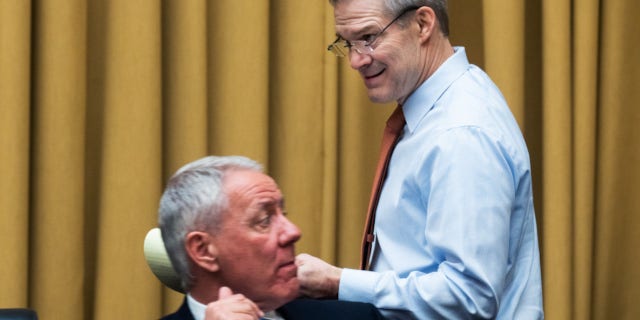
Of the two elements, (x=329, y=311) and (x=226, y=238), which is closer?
(x=226, y=238)

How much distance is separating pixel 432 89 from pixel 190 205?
0.61m

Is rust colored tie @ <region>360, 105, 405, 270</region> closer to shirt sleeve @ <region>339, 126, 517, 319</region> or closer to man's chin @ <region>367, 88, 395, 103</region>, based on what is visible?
man's chin @ <region>367, 88, 395, 103</region>

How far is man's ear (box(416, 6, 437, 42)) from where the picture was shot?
7.57 ft

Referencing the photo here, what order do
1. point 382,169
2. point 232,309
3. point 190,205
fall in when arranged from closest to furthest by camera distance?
point 232,309, point 190,205, point 382,169

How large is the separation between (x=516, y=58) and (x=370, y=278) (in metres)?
1.56

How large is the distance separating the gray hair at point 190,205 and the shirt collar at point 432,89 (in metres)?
0.49

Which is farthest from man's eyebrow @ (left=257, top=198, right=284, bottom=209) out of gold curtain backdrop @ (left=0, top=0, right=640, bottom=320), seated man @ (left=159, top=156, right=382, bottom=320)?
gold curtain backdrop @ (left=0, top=0, right=640, bottom=320)

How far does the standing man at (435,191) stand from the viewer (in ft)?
6.90

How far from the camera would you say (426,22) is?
2.32 m

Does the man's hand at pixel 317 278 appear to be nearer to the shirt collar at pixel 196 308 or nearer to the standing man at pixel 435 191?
the standing man at pixel 435 191

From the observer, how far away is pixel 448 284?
2.10m

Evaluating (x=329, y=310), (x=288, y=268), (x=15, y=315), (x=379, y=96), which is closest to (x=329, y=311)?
(x=329, y=310)

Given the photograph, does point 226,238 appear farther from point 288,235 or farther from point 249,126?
point 249,126

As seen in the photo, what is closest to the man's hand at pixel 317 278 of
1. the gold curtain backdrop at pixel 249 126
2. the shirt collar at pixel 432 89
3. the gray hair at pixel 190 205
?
the gray hair at pixel 190 205
